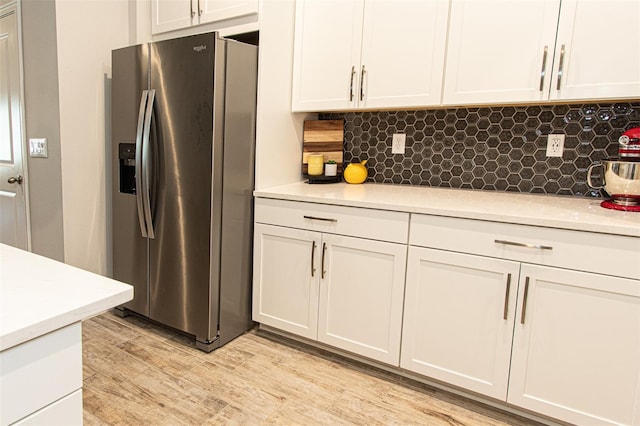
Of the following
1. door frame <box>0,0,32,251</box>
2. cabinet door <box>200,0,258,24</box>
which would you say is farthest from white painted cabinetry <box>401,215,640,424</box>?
door frame <box>0,0,32,251</box>

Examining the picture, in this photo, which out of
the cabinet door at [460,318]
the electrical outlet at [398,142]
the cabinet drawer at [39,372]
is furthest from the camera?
the electrical outlet at [398,142]

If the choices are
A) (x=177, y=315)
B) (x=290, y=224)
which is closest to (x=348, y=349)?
(x=290, y=224)

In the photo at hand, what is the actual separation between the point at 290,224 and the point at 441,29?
1281 millimetres

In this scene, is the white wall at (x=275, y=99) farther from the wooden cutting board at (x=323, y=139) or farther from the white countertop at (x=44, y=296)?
the white countertop at (x=44, y=296)

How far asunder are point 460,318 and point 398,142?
1224 millimetres

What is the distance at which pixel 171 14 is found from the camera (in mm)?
2490

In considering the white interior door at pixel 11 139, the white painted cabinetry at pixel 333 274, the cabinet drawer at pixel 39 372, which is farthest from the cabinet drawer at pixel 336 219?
the white interior door at pixel 11 139

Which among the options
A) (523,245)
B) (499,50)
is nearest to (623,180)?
(523,245)

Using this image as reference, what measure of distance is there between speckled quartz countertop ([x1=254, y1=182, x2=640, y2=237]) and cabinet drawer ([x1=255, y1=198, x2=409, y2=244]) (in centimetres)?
4

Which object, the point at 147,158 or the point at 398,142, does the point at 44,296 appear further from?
the point at 398,142

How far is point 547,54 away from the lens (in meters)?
1.82

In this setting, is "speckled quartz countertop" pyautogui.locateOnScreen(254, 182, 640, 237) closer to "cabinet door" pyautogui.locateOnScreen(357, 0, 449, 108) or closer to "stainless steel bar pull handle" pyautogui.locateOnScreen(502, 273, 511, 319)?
"stainless steel bar pull handle" pyautogui.locateOnScreen(502, 273, 511, 319)

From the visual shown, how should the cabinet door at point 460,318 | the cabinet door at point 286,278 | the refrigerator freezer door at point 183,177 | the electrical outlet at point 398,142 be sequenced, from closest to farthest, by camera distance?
the cabinet door at point 460,318, the refrigerator freezer door at point 183,177, the cabinet door at point 286,278, the electrical outlet at point 398,142

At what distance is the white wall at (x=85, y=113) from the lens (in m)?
2.34
